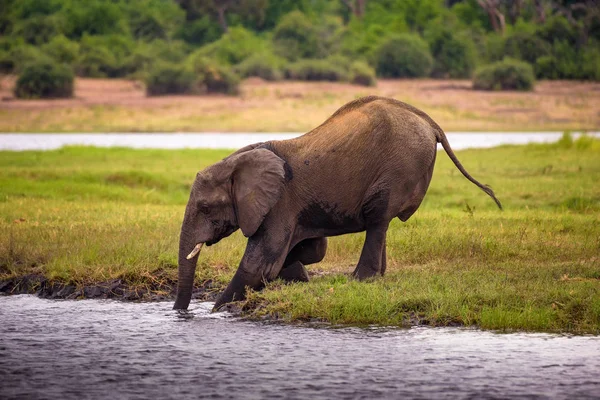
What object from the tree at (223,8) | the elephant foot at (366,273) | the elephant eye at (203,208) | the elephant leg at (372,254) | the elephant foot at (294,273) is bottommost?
the elephant foot at (294,273)

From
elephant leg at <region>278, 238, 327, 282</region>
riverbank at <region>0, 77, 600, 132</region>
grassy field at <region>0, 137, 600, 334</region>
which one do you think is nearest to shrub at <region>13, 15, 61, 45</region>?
riverbank at <region>0, 77, 600, 132</region>

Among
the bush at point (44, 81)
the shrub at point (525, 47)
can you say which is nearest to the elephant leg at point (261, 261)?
the bush at point (44, 81)

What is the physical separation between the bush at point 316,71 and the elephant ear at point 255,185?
116 feet

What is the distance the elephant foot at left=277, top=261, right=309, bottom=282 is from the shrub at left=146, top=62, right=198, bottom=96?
3136 cm

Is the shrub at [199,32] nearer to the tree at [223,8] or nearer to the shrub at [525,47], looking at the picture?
the tree at [223,8]

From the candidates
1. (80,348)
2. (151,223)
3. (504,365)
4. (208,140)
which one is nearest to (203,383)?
(80,348)

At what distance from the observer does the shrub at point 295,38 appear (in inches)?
1998

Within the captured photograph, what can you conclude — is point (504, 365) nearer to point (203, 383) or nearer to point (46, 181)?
point (203, 383)

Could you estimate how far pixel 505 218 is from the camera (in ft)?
44.8

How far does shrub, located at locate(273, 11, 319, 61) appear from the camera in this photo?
50750 mm

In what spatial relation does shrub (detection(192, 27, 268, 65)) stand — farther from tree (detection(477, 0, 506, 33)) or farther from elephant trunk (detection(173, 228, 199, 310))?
elephant trunk (detection(173, 228, 199, 310))

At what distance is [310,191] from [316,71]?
36043 millimetres

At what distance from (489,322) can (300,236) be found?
2061 mm

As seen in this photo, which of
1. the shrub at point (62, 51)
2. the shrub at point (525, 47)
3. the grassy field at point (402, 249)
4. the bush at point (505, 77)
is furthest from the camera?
the shrub at point (525, 47)
